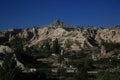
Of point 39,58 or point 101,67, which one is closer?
point 101,67

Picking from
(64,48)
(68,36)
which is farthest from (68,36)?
(64,48)

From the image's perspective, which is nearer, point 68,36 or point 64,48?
point 64,48

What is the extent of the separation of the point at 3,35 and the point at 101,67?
114245 millimetres

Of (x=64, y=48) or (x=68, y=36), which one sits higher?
(x=68, y=36)

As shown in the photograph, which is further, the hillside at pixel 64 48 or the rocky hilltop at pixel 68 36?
the rocky hilltop at pixel 68 36

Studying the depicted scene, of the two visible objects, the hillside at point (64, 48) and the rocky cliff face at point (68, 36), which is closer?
the hillside at point (64, 48)

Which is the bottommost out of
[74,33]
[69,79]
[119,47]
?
[69,79]

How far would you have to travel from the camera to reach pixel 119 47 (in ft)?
387

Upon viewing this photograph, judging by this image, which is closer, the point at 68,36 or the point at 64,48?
the point at 64,48

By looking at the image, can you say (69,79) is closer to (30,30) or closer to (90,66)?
(90,66)

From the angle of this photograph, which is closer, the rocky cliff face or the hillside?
the hillside

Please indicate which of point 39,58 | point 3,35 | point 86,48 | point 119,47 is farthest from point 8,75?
point 3,35

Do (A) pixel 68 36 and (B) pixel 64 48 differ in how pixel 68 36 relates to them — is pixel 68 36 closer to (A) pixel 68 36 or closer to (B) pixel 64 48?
(A) pixel 68 36

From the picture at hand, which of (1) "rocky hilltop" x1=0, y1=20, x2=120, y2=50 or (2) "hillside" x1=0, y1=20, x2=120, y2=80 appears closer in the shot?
(2) "hillside" x1=0, y1=20, x2=120, y2=80
